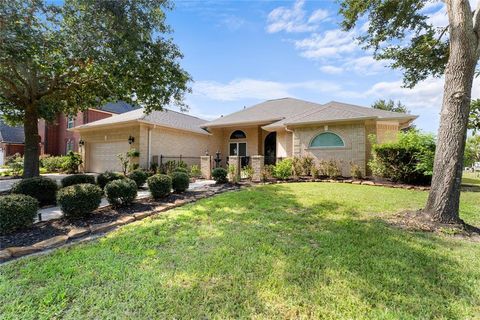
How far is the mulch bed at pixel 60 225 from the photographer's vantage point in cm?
395

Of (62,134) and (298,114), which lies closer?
(298,114)

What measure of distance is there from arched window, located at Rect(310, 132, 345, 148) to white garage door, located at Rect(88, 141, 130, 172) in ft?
38.2

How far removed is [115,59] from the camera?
270 inches

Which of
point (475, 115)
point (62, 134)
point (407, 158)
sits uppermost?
point (62, 134)

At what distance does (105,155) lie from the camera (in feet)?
54.9

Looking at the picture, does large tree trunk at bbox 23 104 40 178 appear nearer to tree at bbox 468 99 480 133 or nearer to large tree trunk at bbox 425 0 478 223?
large tree trunk at bbox 425 0 478 223

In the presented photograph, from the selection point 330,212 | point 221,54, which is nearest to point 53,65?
point 221,54


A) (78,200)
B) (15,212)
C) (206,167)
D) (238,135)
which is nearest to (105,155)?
(206,167)

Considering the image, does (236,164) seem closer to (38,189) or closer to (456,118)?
(38,189)

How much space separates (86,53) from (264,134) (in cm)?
1303

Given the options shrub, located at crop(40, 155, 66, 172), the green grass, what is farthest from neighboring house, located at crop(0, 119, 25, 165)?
the green grass

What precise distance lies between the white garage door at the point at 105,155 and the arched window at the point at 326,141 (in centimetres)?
1164

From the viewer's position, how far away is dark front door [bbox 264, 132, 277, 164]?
686 inches

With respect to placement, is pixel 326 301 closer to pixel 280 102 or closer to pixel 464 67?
pixel 464 67
